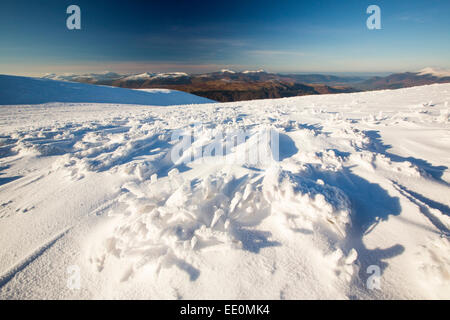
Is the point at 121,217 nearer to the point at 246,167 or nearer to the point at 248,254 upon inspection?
the point at 248,254

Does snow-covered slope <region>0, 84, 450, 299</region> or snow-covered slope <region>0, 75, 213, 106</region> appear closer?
snow-covered slope <region>0, 84, 450, 299</region>

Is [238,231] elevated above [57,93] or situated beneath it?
situated beneath

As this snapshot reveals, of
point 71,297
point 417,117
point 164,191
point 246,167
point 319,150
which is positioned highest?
point 417,117

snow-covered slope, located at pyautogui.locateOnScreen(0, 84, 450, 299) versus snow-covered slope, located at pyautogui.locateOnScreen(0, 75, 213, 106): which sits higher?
snow-covered slope, located at pyautogui.locateOnScreen(0, 75, 213, 106)

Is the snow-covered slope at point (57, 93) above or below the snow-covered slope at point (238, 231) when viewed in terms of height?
above

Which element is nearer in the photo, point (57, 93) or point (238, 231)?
point (238, 231)

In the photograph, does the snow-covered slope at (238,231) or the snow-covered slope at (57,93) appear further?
the snow-covered slope at (57,93)
